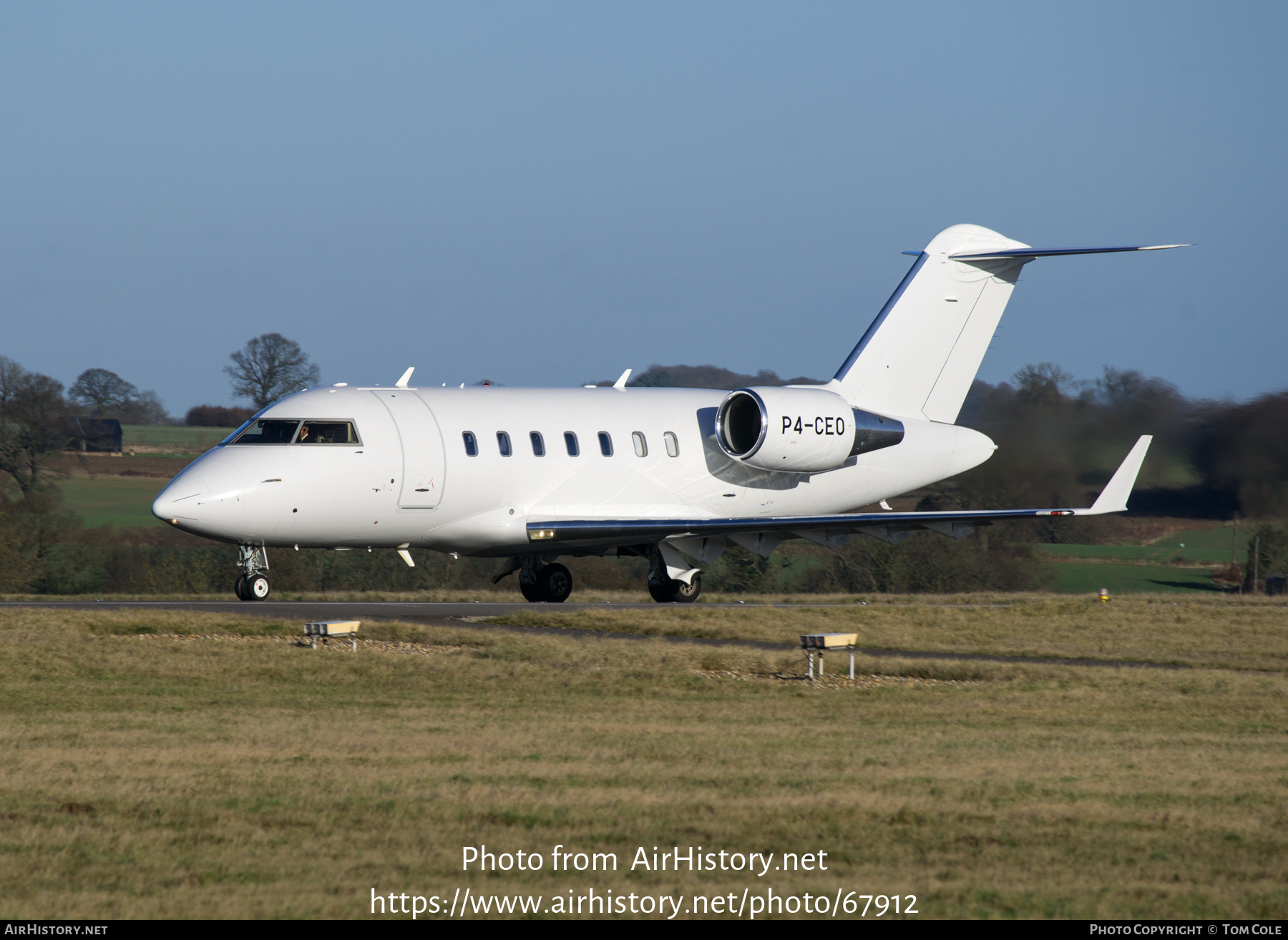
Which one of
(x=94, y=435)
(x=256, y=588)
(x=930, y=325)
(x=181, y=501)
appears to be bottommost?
(x=256, y=588)

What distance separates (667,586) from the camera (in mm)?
27672

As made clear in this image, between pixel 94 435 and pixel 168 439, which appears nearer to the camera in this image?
pixel 94 435

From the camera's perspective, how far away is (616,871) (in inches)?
316

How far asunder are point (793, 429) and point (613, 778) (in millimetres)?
17206

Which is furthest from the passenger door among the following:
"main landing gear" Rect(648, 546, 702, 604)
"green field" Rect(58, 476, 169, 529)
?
"green field" Rect(58, 476, 169, 529)

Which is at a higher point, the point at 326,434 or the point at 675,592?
the point at 326,434

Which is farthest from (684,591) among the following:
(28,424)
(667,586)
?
(28,424)

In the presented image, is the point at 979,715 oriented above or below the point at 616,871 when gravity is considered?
below

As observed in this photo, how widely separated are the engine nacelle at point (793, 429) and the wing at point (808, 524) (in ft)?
5.31

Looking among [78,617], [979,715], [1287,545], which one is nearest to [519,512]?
[78,617]

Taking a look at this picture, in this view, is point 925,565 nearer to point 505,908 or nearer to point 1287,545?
point 1287,545

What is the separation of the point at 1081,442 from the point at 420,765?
2472cm

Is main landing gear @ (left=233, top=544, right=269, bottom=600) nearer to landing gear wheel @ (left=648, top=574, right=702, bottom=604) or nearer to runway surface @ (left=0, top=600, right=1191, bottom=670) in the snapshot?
runway surface @ (left=0, top=600, right=1191, bottom=670)

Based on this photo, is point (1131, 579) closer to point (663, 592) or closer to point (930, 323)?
point (930, 323)
